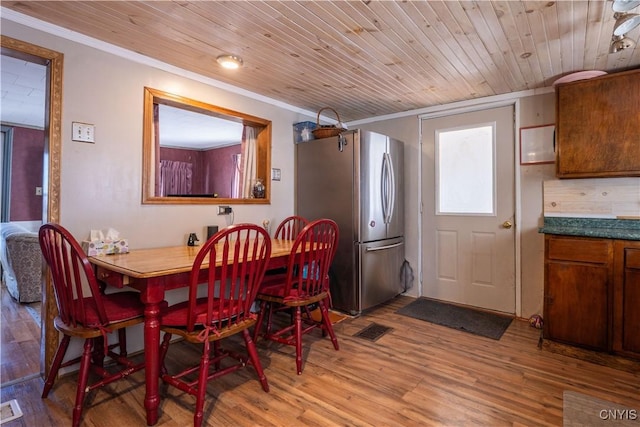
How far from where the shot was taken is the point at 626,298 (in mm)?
2164

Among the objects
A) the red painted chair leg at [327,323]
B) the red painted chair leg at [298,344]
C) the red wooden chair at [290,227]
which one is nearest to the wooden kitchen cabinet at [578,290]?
the red painted chair leg at [327,323]

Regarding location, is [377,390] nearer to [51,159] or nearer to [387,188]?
[387,188]

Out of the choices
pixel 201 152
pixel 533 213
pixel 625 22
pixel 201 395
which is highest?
pixel 201 152

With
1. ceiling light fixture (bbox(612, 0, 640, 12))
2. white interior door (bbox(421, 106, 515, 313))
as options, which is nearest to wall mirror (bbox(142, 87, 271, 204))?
white interior door (bbox(421, 106, 515, 313))

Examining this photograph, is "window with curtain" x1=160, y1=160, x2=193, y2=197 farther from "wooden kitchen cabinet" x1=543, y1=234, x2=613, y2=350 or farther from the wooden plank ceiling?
"wooden kitchen cabinet" x1=543, y1=234, x2=613, y2=350

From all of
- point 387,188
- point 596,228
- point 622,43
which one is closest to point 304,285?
point 387,188

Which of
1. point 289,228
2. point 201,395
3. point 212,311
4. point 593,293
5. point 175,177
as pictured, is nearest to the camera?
point 201,395

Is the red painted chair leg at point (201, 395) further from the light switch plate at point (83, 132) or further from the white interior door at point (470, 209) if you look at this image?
the white interior door at point (470, 209)

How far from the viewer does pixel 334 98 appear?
130 inches

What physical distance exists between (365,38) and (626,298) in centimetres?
240

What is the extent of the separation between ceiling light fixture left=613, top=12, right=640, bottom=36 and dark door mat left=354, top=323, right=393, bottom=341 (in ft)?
7.82

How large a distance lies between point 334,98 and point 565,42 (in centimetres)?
186

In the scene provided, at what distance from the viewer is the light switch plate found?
2.03 meters

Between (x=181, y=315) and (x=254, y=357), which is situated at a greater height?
(x=181, y=315)
